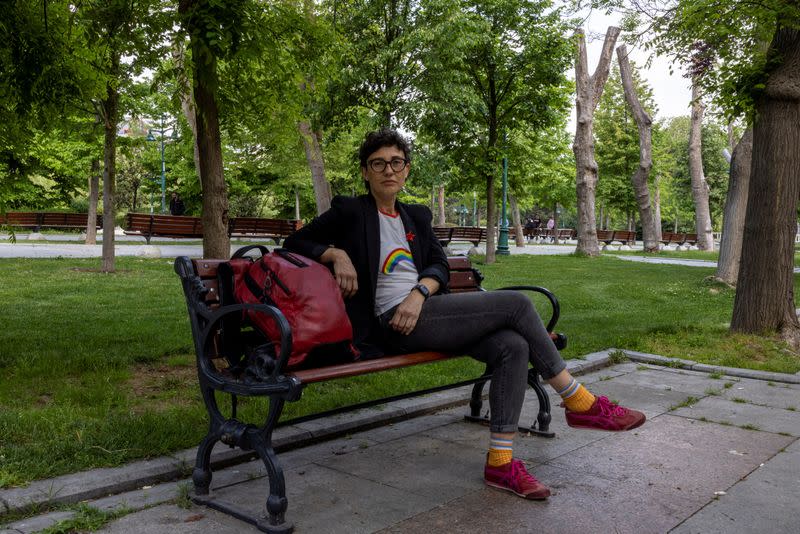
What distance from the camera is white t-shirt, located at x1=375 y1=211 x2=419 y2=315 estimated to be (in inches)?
148

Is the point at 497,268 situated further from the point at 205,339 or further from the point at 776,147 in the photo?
the point at 205,339

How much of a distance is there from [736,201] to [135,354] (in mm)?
10731

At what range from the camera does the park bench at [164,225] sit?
20.9 m

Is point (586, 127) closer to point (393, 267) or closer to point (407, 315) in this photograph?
point (393, 267)

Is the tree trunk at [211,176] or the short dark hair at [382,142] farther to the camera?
the tree trunk at [211,176]

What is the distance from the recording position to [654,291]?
41.1 ft

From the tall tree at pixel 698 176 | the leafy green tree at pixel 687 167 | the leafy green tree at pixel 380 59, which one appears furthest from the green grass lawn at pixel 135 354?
the leafy green tree at pixel 687 167

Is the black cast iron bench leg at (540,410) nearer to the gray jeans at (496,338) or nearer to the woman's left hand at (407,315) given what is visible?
the gray jeans at (496,338)

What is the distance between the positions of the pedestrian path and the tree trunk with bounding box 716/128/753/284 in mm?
8642

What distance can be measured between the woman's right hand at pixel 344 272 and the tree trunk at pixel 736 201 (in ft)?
34.5

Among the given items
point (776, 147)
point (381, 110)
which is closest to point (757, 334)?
point (776, 147)

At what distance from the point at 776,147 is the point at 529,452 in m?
4.54

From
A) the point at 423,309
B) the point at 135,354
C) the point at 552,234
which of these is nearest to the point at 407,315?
the point at 423,309

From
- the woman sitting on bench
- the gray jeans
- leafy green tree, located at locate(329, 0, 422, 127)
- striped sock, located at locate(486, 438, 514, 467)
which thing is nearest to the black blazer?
the woman sitting on bench
